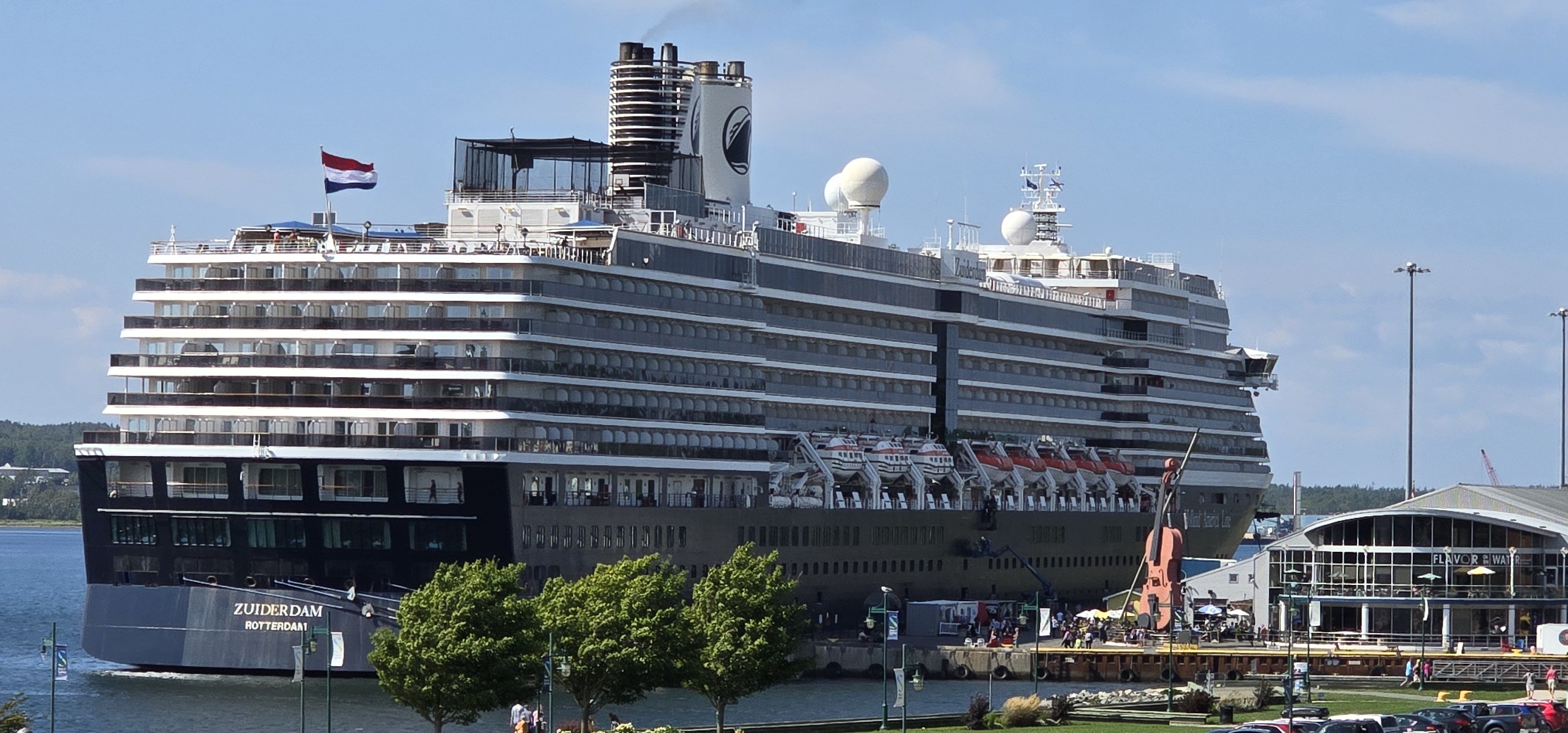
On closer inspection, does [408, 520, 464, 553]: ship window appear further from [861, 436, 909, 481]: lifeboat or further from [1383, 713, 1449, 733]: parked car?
[1383, 713, 1449, 733]: parked car

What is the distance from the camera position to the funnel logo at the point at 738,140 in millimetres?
114125

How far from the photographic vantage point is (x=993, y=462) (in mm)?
122250

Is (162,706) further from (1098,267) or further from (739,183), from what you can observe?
(1098,267)

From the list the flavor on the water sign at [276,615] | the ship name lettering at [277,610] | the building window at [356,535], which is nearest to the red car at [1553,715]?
the building window at [356,535]

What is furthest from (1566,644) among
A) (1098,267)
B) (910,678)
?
(1098,267)

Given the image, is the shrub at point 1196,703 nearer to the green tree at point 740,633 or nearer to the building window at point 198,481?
the green tree at point 740,633

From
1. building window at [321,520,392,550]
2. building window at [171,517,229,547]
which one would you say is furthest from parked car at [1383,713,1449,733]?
building window at [171,517,229,547]

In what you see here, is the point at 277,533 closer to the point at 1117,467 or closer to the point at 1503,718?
the point at 1503,718

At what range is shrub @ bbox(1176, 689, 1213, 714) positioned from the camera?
266 feet

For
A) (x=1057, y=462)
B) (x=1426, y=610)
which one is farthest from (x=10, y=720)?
(x=1057, y=462)

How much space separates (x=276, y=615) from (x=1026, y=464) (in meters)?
50.0

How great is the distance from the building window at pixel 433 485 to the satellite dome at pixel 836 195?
4223 cm

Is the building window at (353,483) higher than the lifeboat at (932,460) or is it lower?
lower

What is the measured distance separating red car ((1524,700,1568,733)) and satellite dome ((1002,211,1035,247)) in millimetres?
73696
